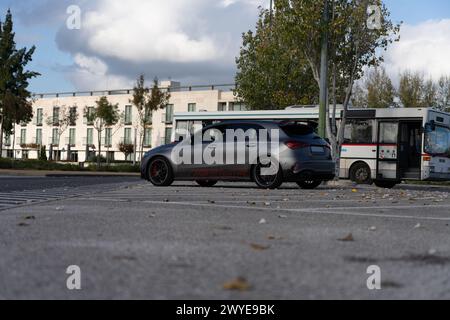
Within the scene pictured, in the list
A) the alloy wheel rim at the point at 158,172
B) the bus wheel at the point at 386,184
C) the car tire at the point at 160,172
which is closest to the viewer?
the car tire at the point at 160,172

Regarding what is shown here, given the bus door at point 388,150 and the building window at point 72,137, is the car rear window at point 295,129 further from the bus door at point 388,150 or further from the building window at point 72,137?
the building window at point 72,137

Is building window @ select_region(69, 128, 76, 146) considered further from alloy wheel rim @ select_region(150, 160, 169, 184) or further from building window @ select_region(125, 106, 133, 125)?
alloy wheel rim @ select_region(150, 160, 169, 184)

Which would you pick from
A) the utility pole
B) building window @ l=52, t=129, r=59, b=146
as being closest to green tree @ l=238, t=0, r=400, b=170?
the utility pole

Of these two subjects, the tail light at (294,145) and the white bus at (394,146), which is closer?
the tail light at (294,145)

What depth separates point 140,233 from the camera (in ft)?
19.3

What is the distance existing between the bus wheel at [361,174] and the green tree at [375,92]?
1091 inches

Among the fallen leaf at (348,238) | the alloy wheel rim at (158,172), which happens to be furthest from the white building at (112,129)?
the fallen leaf at (348,238)

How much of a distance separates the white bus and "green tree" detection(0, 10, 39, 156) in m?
19.7

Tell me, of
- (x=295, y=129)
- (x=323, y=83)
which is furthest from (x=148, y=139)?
(x=295, y=129)

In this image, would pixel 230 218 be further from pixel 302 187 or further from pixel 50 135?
pixel 50 135

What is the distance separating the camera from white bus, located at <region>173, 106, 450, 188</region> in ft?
71.7

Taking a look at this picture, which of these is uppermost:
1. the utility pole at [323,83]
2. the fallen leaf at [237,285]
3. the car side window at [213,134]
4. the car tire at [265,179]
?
the utility pole at [323,83]

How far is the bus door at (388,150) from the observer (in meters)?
22.4
